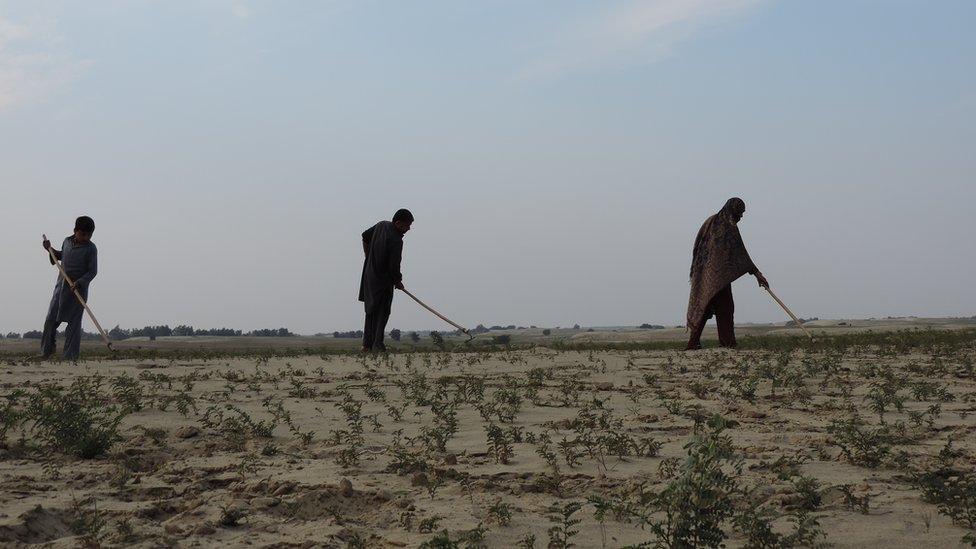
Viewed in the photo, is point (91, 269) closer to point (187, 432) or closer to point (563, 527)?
point (187, 432)

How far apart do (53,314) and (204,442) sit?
7.93 m

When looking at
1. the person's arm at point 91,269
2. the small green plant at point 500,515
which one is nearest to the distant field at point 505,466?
the small green plant at point 500,515

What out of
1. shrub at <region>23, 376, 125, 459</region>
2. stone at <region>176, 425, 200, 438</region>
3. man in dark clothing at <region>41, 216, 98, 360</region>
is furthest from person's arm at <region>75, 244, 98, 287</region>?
stone at <region>176, 425, 200, 438</region>

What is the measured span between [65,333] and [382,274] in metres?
4.25

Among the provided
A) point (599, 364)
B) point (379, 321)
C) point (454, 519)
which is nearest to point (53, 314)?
point (379, 321)

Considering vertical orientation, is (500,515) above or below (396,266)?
below

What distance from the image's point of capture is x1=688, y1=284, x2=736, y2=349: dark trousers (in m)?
11.9

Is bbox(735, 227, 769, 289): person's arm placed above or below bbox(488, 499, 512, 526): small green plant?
above

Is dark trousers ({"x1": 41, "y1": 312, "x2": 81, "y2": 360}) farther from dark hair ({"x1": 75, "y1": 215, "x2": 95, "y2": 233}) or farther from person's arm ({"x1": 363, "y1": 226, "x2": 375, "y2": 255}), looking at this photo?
person's arm ({"x1": 363, "y1": 226, "x2": 375, "y2": 255})

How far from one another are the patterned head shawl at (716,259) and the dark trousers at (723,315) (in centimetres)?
10

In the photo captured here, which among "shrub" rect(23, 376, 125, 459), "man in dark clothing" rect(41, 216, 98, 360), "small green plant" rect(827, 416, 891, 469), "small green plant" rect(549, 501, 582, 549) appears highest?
"man in dark clothing" rect(41, 216, 98, 360)

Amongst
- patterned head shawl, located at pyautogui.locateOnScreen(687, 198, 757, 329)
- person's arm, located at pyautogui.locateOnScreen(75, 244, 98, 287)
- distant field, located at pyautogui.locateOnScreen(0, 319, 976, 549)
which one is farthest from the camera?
patterned head shawl, located at pyautogui.locateOnScreen(687, 198, 757, 329)

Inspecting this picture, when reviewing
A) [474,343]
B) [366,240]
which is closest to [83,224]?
[366,240]

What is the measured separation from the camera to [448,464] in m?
4.23
